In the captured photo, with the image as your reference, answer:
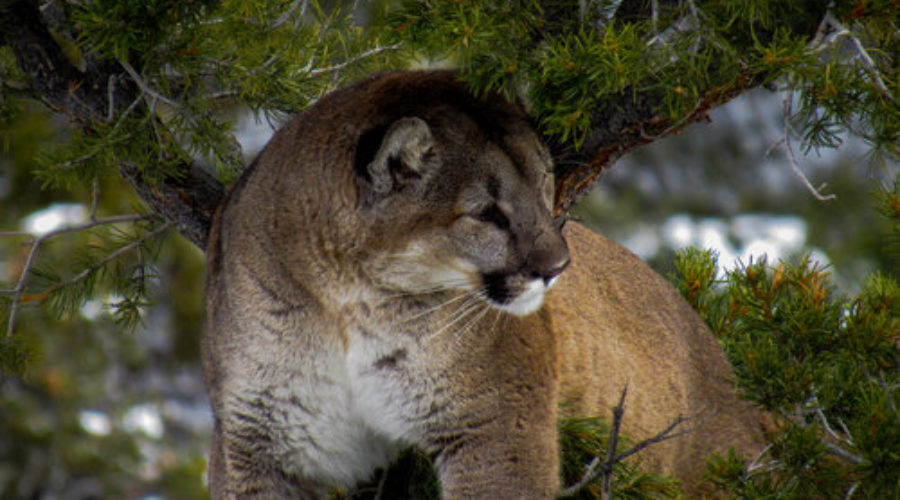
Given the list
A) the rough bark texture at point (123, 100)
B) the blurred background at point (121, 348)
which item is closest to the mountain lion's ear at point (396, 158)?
the rough bark texture at point (123, 100)

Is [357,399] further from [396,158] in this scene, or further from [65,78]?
[65,78]

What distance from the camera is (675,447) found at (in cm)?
553

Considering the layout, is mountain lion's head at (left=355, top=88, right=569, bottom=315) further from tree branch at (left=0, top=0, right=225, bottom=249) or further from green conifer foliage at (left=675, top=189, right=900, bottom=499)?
tree branch at (left=0, top=0, right=225, bottom=249)

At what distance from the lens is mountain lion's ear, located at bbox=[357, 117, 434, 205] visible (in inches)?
163

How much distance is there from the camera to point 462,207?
4.24 metres

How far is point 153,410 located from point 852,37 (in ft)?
30.0

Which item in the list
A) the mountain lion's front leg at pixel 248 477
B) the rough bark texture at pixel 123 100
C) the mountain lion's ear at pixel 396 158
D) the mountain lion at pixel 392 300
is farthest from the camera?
the mountain lion's front leg at pixel 248 477

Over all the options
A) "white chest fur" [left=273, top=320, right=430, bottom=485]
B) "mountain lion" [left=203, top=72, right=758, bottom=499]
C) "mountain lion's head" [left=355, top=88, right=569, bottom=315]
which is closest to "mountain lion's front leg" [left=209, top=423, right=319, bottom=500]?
"mountain lion" [left=203, top=72, right=758, bottom=499]

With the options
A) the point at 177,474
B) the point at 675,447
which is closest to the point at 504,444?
the point at 675,447

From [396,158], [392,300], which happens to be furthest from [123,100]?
[392,300]

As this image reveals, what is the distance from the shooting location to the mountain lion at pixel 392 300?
4.25 meters

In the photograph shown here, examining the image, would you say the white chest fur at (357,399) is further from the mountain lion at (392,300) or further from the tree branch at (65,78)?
the tree branch at (65,78)

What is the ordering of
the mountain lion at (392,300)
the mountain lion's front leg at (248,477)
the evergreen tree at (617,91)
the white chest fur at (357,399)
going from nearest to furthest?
the evergreen tree at (617,91) < the mountain lion at (392,300) < the white chest fur at (357,399) < the mountain lion's front leg at (248,477)

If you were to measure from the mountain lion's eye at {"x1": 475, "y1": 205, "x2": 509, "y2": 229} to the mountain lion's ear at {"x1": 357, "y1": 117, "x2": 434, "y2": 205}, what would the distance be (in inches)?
11.4
